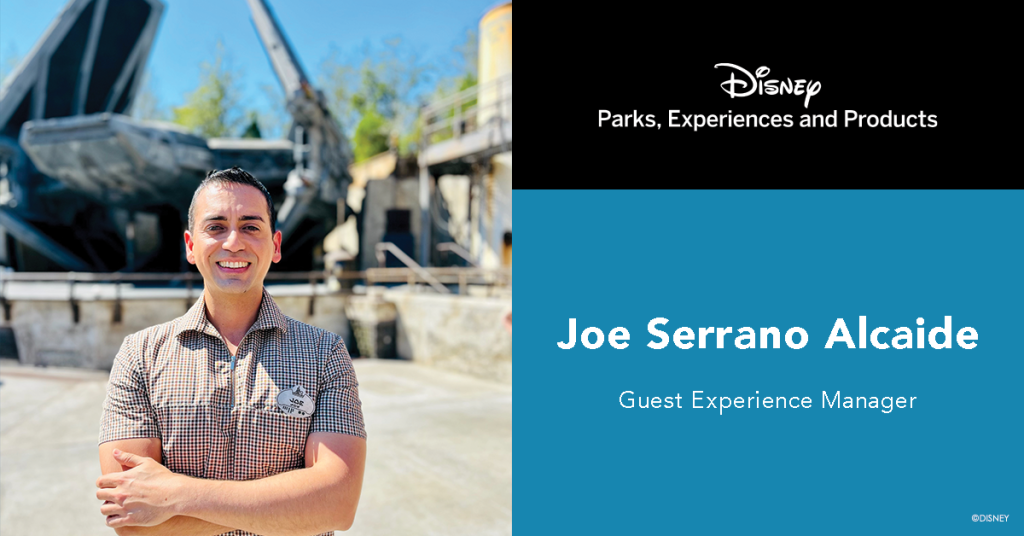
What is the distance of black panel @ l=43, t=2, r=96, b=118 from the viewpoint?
2383 cm

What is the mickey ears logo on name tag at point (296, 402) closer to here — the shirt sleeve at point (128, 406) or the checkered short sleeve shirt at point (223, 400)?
the checkered short sleeve shirt at point (223, 400)

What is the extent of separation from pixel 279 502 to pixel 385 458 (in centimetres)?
483

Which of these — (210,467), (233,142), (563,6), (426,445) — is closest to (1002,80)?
(563,6)

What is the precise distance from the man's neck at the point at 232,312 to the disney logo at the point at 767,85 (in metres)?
1.60

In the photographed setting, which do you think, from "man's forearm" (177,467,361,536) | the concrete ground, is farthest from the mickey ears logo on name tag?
the concrete ground

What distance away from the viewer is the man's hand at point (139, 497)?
131cm

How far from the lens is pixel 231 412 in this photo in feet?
4.77

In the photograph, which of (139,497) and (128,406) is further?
(128,406)

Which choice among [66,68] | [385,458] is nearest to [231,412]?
[385,458]

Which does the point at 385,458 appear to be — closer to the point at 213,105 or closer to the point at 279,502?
the point at 279,502

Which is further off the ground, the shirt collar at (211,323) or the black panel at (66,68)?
the black panel at (66,68)

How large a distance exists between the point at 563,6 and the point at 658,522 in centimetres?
174

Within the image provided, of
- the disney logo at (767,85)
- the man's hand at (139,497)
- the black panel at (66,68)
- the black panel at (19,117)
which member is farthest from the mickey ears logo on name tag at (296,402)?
the black panel at (66,68)

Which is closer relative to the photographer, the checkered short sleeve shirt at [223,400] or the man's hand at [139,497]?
the man's hand at [139,497]
